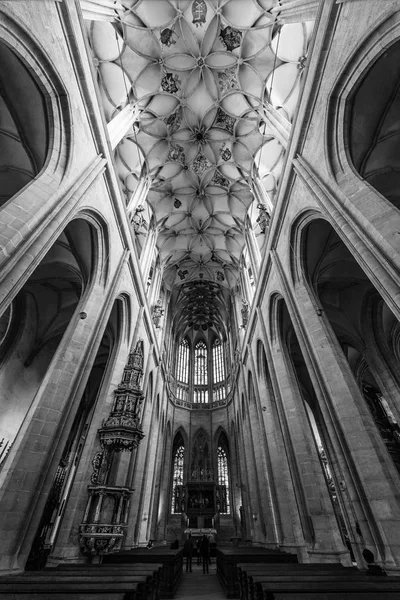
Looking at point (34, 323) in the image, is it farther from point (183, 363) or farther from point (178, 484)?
point (178, 484)

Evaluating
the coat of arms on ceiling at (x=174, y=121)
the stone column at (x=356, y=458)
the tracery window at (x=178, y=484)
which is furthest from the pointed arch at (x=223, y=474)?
the coat of arms on ceiling at (x=174, y=121)

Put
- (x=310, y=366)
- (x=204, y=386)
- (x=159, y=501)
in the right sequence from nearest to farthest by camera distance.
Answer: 1. (x=310, y=366)
2. (x=159, y=501)
3. (x=204, y=386)

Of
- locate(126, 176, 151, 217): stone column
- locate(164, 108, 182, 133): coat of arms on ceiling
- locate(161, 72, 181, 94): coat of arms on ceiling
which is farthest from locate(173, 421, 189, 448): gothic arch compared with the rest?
locate(161, 72, 181, 94): coat of arms on ceiling

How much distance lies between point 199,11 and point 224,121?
428cm

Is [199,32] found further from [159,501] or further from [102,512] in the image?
[159,501]

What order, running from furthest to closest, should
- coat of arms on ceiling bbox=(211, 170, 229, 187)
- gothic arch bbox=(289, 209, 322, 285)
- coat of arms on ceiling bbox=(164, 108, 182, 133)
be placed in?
coat of arms on ceiling bbox=(211, 170, 229, 187) < coat of arms on ceiling bbox=(164, 108, 182, 133) < gothic arch bbox=(289, 209, 322, 285)

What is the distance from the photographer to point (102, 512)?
338 inches

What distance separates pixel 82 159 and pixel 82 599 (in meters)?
8.92

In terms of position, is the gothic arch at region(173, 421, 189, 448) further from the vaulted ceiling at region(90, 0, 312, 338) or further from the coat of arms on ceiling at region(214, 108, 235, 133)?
the coat of arms on ceiling at region(214, 108, 235, 133)

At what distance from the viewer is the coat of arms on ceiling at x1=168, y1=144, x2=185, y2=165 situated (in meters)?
15.8

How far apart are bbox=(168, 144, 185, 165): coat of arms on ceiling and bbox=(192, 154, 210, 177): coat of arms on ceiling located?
2.52 ft

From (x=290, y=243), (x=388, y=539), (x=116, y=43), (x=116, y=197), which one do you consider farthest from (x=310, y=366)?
(x=116, y=43)

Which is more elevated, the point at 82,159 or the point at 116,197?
the point at 116,197

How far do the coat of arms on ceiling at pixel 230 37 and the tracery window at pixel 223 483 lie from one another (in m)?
26.0
